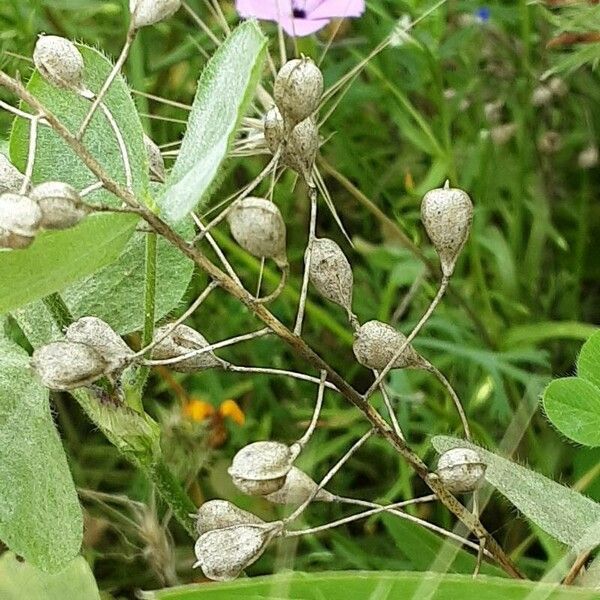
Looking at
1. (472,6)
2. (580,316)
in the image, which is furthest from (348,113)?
(580,316)

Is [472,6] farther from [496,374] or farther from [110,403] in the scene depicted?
[110,403]

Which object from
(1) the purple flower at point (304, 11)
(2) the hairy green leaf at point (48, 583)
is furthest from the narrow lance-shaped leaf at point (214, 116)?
(1) the purple flower at point (304, 11)

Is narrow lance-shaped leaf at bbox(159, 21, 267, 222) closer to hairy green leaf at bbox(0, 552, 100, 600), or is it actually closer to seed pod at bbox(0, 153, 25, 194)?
seed pod at bbox(0, 153, 25, 194)

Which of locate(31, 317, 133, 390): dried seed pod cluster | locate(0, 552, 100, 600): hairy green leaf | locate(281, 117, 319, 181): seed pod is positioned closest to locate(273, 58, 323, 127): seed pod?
locate(281, 117, 319, 181): seed pod

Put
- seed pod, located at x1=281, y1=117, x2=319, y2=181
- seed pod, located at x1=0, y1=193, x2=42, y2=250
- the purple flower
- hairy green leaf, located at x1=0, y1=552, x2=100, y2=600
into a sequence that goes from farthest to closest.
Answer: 1. the purple flower
2. hairy green leaf, located at x1=0, y1=552, x2=100, y2=600
3. seed pod, located at x1=281, y1=117, x2=319, y2=181
4. seed pod, located at x1=0, y1=193, x2=42, y2=250

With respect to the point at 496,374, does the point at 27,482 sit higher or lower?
higher

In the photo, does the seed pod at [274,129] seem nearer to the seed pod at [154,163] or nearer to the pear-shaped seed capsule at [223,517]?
the seed pod at [154,163]

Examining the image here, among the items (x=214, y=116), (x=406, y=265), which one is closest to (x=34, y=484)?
(x=214, y=116)
